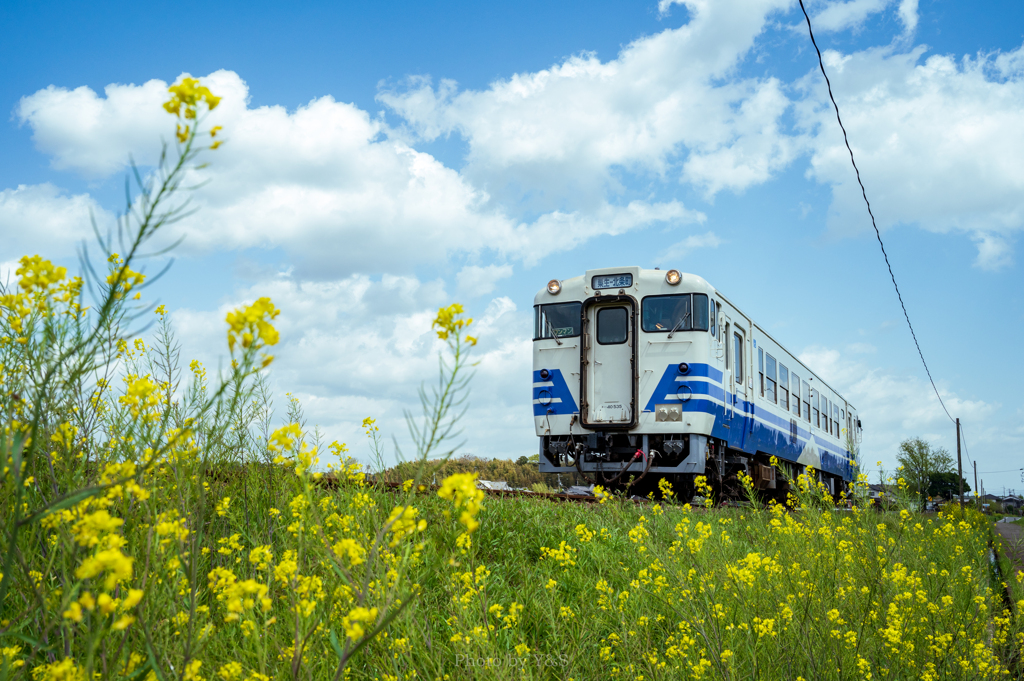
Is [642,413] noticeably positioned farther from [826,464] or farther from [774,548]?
[826,464]

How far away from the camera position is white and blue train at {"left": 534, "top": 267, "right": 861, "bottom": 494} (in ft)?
30.3

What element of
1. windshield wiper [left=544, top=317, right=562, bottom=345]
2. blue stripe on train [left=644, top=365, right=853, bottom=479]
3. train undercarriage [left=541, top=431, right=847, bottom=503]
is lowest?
train undercarriage [left=541, top=431, right=847, bottom=503]

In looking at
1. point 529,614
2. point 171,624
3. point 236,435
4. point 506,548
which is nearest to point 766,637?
point 529,614

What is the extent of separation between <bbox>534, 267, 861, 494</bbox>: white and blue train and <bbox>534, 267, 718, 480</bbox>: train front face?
14 mm

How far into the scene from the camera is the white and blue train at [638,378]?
9242mm

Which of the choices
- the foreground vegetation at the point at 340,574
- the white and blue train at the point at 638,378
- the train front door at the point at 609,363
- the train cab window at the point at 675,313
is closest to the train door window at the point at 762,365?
the white and blue train at the point at 638,378

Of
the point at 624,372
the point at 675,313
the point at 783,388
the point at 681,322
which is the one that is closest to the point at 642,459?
the point at 624,372

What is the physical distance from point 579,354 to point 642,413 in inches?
47.0

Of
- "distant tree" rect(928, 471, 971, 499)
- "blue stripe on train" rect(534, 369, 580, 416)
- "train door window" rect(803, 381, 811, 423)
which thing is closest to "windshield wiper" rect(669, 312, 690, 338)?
"blue stripe on train" rect(534, 369, 580, 416)

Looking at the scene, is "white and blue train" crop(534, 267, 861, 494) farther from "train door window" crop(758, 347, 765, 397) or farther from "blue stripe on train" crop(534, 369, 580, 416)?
"train door window" crop(758, 347, 765, 397)

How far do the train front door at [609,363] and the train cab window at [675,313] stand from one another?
0.24m

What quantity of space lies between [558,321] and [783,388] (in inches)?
219

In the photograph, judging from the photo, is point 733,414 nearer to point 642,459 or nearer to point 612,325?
point 642,459

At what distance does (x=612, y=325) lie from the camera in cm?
990
